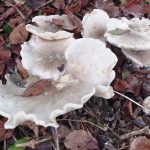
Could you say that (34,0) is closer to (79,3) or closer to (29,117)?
(79,3)

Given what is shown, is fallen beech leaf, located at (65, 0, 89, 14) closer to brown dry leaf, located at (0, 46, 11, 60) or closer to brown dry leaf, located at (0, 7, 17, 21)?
brown dry leaf, located at (0, 7, 17, 21)

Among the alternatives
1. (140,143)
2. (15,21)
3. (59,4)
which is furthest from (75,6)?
(140,143)

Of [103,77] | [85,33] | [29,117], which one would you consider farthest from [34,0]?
[29,117]

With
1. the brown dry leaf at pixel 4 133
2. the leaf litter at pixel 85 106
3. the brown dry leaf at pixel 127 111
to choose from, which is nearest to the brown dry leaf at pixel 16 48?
the leaf litter at pixel 85 106

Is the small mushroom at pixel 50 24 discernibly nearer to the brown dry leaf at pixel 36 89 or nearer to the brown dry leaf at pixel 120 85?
the brown dry leaf at pixel 36 89

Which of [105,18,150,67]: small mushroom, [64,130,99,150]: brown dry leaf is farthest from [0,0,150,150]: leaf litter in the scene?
[105,18,150,67]: small mushroom
